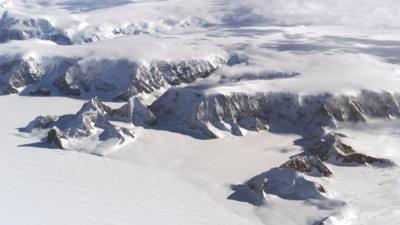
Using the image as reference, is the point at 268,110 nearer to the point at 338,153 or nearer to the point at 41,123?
the point at 338,153

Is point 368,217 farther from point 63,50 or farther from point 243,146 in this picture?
point 63,50

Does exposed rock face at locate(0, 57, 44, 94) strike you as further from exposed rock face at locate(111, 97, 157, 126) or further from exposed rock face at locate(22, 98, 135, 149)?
exposed rock face at locate(111, 97, 157, 126)

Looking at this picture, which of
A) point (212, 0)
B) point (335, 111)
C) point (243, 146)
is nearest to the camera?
point (243, 146)

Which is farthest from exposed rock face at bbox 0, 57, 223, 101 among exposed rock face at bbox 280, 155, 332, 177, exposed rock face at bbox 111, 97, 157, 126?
exposed rock face at bbox 280, 155, 332, 177

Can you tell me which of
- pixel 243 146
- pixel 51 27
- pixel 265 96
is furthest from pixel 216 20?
pixel 243 146

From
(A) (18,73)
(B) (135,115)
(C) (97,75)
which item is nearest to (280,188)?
(B) (135,115)

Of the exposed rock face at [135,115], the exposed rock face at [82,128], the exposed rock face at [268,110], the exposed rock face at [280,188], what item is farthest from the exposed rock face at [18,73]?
the exposed rock face at [280,188]
